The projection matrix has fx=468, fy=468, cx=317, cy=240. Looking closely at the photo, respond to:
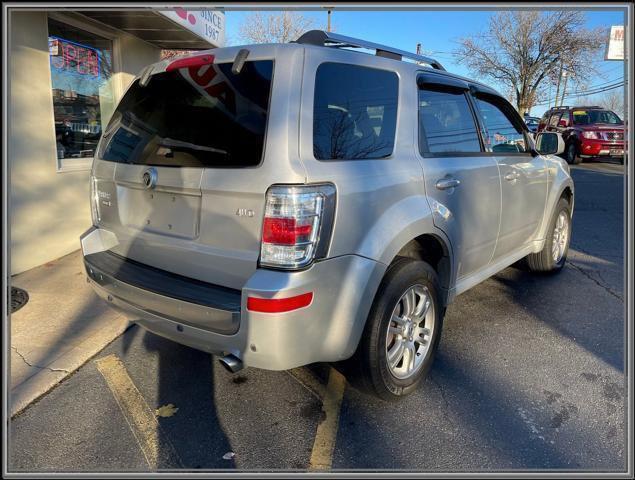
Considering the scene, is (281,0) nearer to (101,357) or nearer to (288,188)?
(288,188)

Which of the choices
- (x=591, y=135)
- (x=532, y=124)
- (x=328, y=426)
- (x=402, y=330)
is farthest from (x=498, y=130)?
(x=532, y=124)

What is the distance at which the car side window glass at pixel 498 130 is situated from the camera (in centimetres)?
376

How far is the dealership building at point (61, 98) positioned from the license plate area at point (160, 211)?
2.58 m

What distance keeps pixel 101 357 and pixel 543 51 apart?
32.1m

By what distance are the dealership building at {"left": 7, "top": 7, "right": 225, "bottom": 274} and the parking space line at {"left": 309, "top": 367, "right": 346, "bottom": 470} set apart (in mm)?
3745

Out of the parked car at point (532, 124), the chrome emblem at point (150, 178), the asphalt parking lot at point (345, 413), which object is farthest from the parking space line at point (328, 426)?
the parked car at point (532, 124)

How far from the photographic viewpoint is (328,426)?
106 inches

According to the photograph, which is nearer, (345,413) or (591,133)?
(345,413)

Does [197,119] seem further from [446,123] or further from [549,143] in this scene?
[549,143]

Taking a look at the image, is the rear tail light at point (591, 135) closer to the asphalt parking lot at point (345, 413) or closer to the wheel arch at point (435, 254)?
the asphalt parking lot at point (345, 413)

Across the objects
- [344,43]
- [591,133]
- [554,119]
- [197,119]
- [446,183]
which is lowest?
[446,183]

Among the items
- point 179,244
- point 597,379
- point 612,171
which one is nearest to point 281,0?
point 179,244

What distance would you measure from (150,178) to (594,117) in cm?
1946

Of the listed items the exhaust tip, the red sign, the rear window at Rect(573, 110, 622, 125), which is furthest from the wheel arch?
the rear window at Rect(573, 110, 622, 125)
